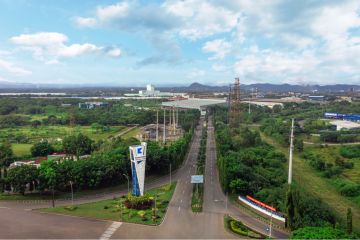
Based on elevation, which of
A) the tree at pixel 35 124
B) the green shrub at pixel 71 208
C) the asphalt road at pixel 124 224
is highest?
the tree at pixel 35 124

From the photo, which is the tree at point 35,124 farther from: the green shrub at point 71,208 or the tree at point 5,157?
the green shrub at point 71,208

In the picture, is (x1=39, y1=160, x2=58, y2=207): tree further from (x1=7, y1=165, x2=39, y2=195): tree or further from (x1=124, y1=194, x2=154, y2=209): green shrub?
(x1=124, y1=194, x2=154, y2=209): green shrub

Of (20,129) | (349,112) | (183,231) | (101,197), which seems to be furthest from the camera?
(349,112)

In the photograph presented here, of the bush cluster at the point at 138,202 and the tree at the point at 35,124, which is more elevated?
the tree at the point at 35,124

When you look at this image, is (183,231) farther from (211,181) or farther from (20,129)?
(20,129)

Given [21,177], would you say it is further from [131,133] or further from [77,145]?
[131,133]

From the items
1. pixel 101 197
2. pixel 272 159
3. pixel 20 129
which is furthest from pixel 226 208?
pixel 20 129

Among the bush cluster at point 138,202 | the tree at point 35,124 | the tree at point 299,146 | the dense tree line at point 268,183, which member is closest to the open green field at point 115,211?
the bush cluster at point 138,202
